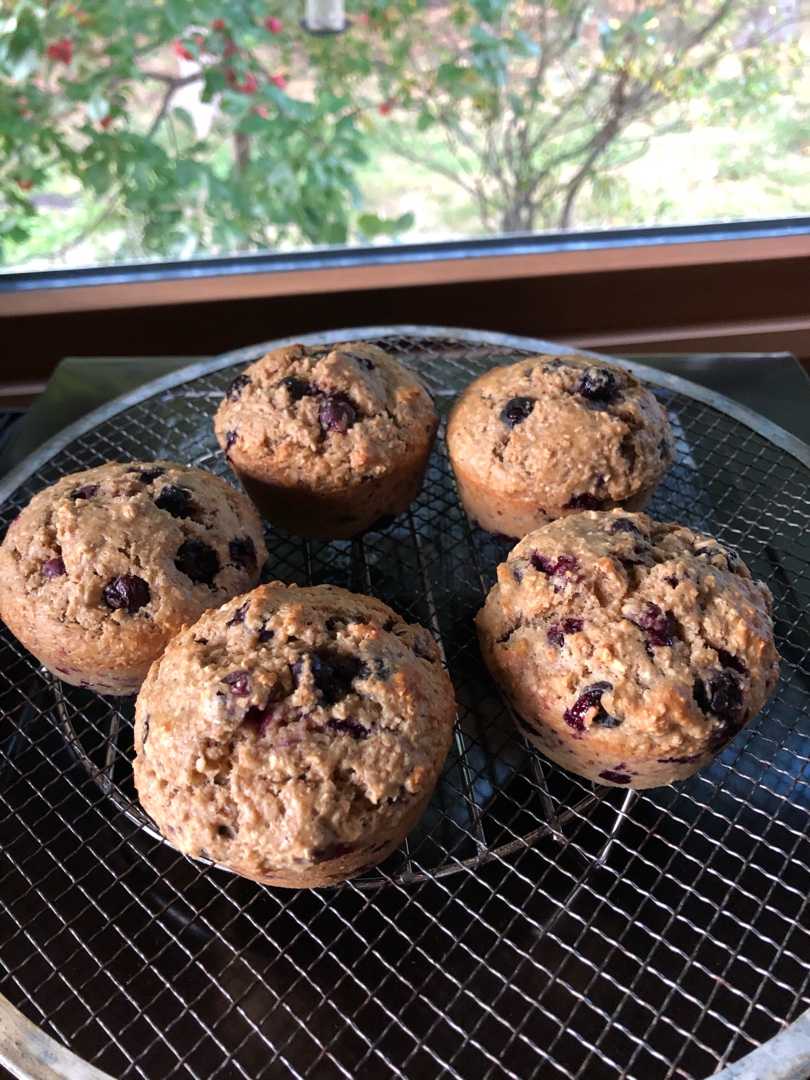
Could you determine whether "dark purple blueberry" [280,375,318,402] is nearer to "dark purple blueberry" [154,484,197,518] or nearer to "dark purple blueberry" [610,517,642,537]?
"dark purple blueberry" [154,484,197,518]

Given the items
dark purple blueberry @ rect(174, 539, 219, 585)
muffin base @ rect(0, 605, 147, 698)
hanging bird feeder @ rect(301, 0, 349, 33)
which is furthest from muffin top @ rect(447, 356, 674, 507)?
hanging bird feeder @ rect(301, 0, 349, 33)

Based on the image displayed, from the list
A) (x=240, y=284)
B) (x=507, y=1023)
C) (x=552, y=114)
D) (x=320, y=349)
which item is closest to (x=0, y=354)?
(x=240, y=284)

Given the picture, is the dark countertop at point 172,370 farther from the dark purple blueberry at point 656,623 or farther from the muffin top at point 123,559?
the dark purple blueberry at point 656,623

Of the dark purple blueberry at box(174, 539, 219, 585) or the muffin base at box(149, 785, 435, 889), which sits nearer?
the muffin base at box(149, 785, 435, 889)

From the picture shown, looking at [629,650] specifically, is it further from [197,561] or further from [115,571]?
[115,571]

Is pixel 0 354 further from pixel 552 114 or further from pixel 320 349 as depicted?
pixel 552 114

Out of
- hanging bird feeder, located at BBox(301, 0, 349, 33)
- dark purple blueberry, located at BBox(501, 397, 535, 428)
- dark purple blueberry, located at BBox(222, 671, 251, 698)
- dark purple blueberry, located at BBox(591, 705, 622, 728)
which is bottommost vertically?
dark purple blueberry, located at BBox(591, 705, 622, 728)
